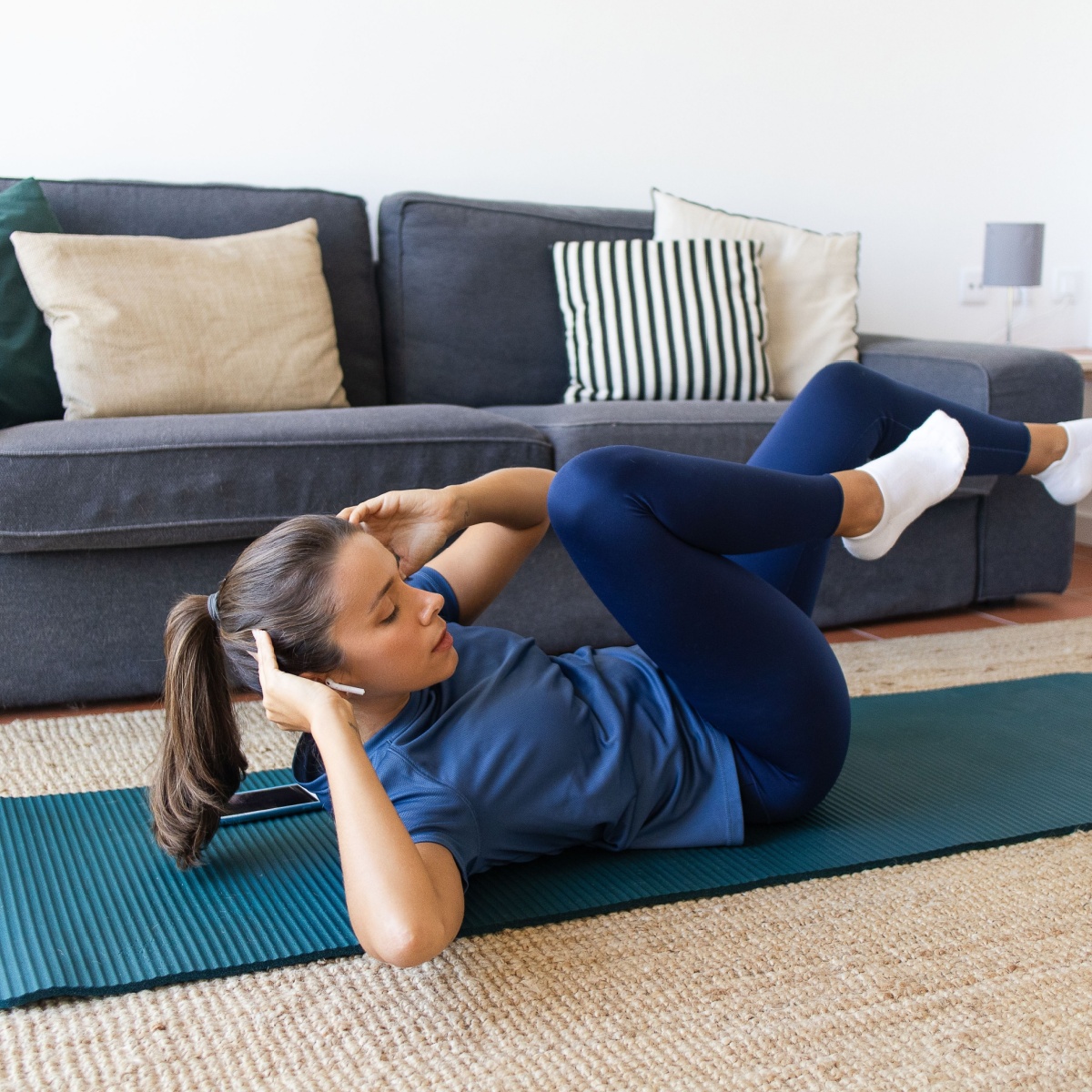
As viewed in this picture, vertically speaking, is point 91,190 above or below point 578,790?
above

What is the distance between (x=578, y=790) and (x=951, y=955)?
0.39 m

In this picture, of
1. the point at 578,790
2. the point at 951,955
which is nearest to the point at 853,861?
the point at 951,955

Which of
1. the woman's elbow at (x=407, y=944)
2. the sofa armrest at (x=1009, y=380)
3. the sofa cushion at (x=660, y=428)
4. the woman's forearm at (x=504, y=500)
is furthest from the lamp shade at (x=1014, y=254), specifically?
the woman's elbow at (x=407, y=944)

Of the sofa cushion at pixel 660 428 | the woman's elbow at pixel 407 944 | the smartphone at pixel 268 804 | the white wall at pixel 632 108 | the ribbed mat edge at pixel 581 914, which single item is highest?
the white wall at pixel 632 108

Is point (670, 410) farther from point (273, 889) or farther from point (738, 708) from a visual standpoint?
point (273, 889)

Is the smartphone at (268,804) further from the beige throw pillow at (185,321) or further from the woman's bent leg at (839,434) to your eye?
the beige throw pillow at (185,321)

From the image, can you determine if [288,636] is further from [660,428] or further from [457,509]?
[660,428]

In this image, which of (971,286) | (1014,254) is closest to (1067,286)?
(971,286)

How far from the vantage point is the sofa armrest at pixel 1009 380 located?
2186 mm

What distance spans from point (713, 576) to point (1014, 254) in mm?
2351

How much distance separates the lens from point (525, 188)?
2803 millimetres

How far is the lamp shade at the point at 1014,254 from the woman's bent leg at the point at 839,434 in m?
1.78

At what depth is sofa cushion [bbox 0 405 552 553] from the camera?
1.66 m

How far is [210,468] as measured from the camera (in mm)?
1719
